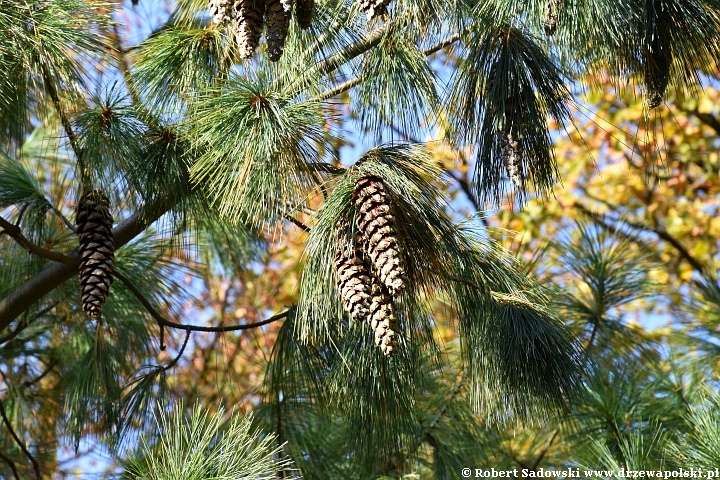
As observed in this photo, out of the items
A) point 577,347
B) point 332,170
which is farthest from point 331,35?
point 577,347

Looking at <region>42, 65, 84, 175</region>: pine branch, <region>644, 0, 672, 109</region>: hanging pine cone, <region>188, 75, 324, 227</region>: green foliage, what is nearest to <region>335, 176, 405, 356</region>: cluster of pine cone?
<region>188, 75, 324, 227</region>: green foliage

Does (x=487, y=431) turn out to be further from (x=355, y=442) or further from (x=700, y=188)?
(x=700, y=188)

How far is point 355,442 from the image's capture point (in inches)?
84.2

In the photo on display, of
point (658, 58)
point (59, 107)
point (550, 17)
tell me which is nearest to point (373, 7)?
point (550, 17)

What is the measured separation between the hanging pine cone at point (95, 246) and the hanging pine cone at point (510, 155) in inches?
34.3

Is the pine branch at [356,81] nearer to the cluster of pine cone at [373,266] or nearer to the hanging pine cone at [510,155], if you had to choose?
the hanging pine cone at [510,155]

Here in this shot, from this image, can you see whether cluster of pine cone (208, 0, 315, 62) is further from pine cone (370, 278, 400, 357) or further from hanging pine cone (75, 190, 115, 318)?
Result: hanging pine cone (75, 190, 115, 318)

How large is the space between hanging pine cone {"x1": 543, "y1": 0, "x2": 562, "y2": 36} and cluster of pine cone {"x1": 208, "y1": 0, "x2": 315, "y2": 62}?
19.5 inches

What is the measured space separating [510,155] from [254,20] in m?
0.53

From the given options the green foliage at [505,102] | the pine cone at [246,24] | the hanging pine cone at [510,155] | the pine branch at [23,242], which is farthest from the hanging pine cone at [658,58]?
the pine branch at [23,242]

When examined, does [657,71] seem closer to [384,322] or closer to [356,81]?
[356,81]

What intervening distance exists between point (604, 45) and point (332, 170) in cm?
60

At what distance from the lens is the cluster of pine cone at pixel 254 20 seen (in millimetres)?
1588

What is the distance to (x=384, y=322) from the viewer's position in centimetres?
142
